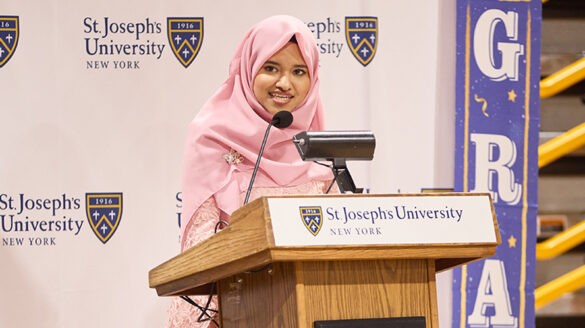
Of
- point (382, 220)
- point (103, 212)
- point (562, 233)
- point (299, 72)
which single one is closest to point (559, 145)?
point (562, 233)

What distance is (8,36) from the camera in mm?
2893

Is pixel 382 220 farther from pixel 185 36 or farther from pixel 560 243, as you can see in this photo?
pixel 560 243

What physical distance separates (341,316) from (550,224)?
266 centimetres

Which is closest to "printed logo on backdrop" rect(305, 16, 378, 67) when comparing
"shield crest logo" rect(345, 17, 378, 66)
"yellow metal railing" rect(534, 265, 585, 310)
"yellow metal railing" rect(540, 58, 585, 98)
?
"shield crest logo" rect(345, 17, 378, 66)

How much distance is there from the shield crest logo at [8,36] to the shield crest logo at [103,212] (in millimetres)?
685

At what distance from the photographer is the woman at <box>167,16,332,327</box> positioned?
6.85 feet

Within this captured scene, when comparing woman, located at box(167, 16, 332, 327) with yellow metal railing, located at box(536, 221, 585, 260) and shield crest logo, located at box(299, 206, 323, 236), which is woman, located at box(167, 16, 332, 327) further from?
yellow metal railing, located at box(536, 221, 585, 260)

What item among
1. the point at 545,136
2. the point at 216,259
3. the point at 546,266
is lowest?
the point at 546,266

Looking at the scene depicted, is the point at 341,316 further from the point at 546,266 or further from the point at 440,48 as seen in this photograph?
the point at 546,266

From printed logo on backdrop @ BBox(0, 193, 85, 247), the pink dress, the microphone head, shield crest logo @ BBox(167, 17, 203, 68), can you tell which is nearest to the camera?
the microphone head

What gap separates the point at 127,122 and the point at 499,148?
1.62 metres

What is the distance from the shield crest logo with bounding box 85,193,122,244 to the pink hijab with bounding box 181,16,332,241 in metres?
0.80

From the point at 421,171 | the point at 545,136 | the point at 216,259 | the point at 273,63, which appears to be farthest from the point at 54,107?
the point at 545,136

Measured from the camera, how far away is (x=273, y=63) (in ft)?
7.22
